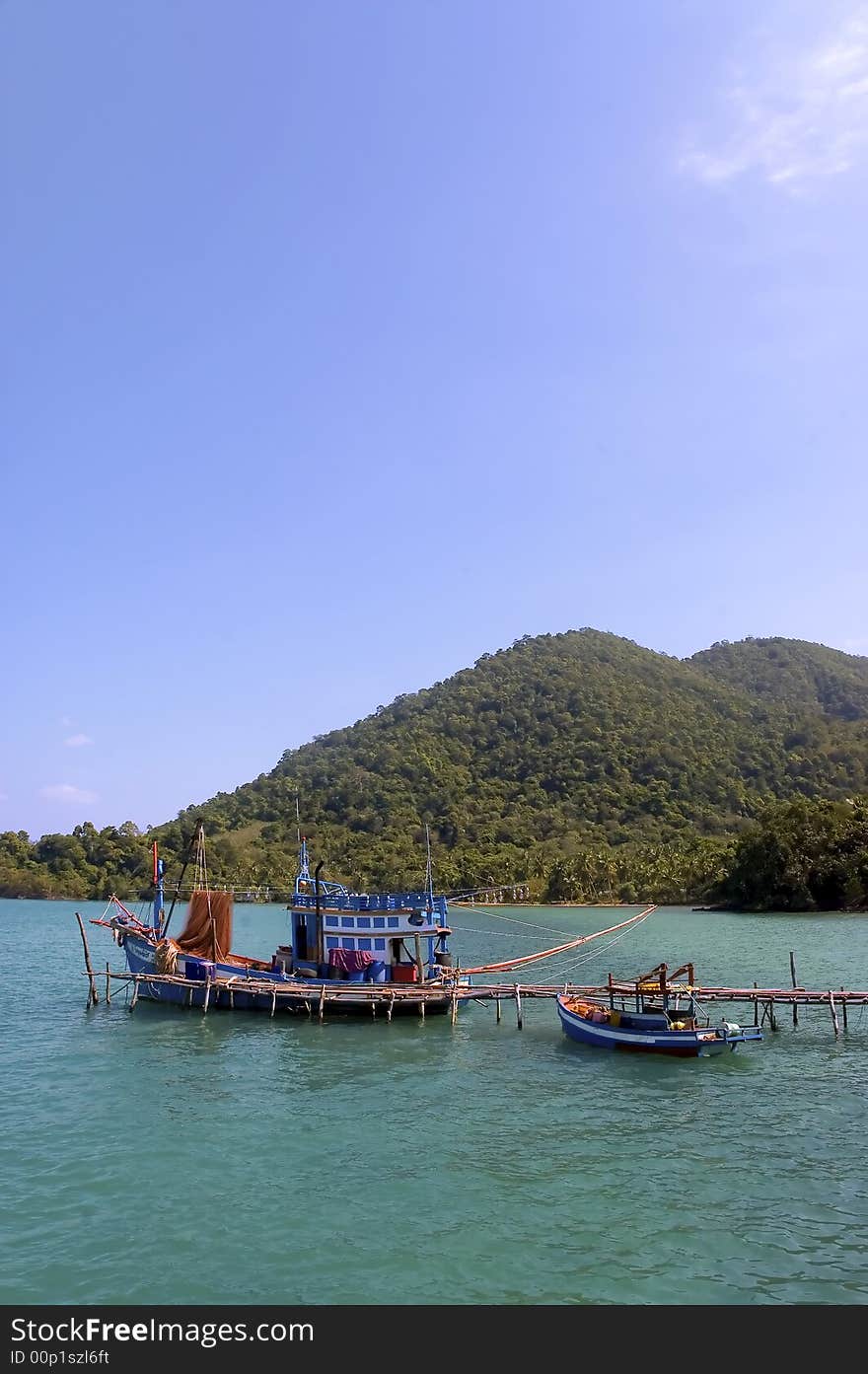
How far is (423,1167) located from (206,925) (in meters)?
30.3

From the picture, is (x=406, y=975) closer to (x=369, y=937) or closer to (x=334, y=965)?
(x=369, y=937)

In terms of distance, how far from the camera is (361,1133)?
26.8 metres

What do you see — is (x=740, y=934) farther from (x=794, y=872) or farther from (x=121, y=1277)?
(x=121, y=1277)

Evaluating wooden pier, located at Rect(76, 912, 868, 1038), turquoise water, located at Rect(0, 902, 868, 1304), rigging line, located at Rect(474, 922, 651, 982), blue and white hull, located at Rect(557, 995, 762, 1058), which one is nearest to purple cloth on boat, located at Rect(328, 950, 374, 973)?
wooden pier, located at Rect(76, 912, 868, 1038)

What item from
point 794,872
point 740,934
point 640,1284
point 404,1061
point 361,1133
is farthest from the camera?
point 794,872

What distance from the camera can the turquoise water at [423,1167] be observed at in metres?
17.4

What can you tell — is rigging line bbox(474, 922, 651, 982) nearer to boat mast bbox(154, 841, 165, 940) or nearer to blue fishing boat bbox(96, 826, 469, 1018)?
blue fishing boat bbox(96, 826, 469, 1018)

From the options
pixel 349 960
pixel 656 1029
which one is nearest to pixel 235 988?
pixel 349 960

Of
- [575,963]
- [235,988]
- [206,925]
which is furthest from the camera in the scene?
[575,963]

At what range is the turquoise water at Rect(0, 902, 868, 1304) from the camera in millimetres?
17438

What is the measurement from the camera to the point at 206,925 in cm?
5116

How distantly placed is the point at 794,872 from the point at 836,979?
62655 mm

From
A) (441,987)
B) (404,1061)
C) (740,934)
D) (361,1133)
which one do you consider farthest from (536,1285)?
(740,934)
